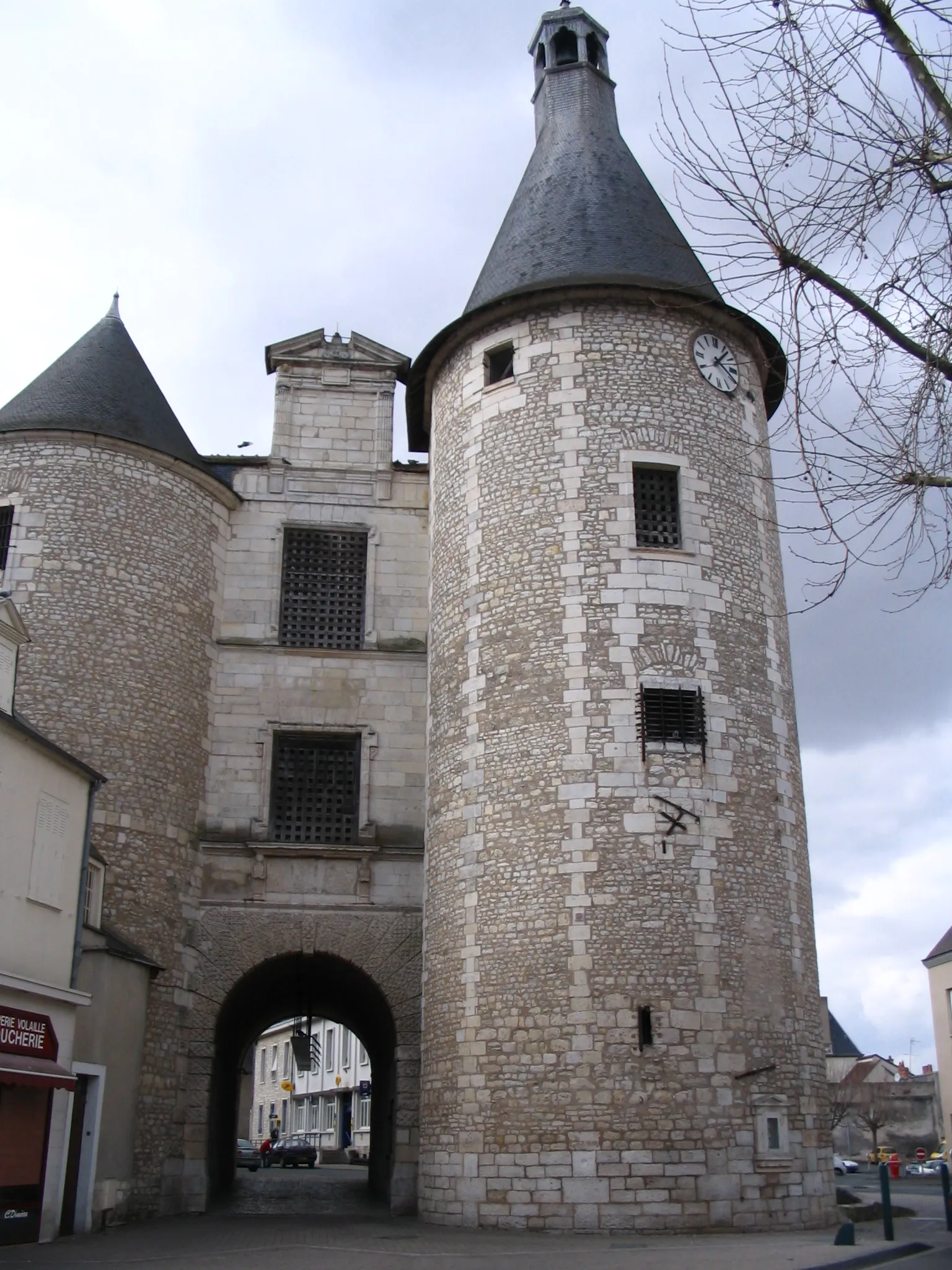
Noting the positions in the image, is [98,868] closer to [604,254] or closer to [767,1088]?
[767,1088]

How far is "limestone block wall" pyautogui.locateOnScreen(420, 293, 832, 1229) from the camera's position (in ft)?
40.8

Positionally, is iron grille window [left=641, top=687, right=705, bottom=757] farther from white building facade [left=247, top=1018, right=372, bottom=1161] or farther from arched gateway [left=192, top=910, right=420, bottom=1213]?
white building facade [left=247, top=1018, right=372, bottom=1161]

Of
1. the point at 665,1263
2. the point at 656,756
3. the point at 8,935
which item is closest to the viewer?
the point at 665,1263

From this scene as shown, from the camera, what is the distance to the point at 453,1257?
10328 millimetres

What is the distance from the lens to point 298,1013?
22344 mm

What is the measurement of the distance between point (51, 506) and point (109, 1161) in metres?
7.98

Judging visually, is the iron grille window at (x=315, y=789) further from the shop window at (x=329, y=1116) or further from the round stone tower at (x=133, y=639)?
the shop window at (x=329, y=1116)

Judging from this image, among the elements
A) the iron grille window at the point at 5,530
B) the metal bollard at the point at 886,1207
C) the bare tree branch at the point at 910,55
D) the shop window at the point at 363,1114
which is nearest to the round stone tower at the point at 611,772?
the metal bollard at the point at 886,1207

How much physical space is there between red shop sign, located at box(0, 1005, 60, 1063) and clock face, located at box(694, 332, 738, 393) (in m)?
10.5

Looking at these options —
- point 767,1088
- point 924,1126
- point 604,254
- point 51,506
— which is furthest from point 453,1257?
point 924,1126

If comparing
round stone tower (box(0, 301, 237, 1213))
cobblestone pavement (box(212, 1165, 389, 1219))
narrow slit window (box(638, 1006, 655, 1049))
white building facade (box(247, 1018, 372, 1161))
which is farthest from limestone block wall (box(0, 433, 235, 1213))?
white building facade (box(247, 1018, 372, 1161))

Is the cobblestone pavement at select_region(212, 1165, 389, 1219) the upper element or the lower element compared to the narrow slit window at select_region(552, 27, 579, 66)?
lower

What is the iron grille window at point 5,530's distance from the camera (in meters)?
16.3

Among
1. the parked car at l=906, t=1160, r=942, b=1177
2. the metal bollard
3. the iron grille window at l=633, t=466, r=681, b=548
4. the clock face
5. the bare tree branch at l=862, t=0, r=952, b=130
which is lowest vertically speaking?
the parked car at l=906, t=1160, r=942, b=1177
